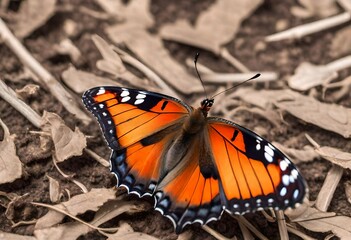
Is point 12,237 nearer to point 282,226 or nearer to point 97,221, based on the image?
point 97,221

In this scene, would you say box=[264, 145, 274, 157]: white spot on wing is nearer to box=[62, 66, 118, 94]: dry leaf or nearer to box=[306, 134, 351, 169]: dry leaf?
box=[306, 134, 351, 169]: dry leaf

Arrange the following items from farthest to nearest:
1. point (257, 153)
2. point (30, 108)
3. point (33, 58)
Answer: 1. point (33, 58)
2. point (30, 108)
3. point (257, 153)

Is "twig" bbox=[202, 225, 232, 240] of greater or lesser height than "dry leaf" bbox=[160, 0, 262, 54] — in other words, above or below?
below

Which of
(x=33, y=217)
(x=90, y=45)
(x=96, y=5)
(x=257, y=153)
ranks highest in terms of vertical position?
(x=96, y=5)

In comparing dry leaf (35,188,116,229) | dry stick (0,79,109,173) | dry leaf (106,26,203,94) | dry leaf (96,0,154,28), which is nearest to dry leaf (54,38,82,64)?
dry leaf (106,26,203,94)

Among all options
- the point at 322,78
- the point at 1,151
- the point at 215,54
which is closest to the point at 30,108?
the point at 1,151

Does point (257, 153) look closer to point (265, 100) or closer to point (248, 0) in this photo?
point (265, 100)

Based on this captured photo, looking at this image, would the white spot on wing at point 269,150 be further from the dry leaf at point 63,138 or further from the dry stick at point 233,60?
the dry stick at point 233,60
